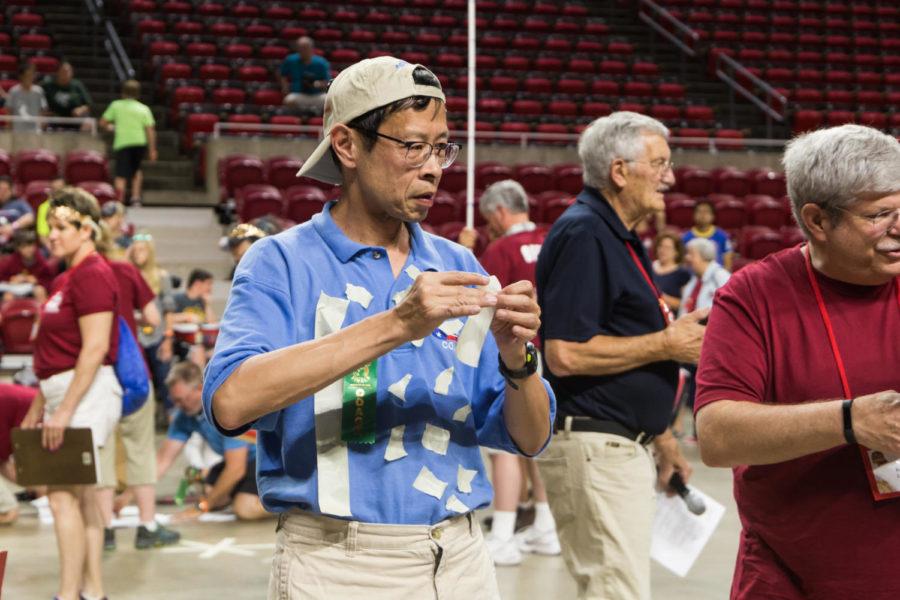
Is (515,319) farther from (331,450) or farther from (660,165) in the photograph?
(660,165)

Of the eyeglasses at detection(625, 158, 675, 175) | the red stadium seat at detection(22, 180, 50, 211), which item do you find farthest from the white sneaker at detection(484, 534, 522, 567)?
the red stadium seat at detection(22, 180, 50, 211)

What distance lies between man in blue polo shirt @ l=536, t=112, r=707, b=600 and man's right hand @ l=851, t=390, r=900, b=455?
1256 millimetres

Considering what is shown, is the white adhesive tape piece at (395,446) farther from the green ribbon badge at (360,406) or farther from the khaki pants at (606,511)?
the khaki pants at (606,511)

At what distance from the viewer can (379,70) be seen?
1.80 meters

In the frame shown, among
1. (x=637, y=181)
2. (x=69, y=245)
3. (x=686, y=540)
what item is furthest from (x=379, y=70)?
(x=69, y=245)

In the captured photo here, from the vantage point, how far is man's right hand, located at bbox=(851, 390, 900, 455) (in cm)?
163

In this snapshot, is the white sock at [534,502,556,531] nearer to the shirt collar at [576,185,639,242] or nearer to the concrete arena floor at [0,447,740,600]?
the concrete arena floor at [0,447,740,600]

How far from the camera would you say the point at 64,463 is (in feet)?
13.4

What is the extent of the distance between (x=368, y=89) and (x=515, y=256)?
3.71m

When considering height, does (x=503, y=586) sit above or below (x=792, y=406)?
below

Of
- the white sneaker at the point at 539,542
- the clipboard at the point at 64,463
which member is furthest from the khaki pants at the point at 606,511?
the white sneaker at the point at 539,542

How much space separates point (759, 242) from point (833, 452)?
9519mm

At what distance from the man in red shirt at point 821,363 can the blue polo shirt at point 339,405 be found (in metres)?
0.43

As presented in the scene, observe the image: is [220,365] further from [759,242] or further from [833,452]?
[759,242]
